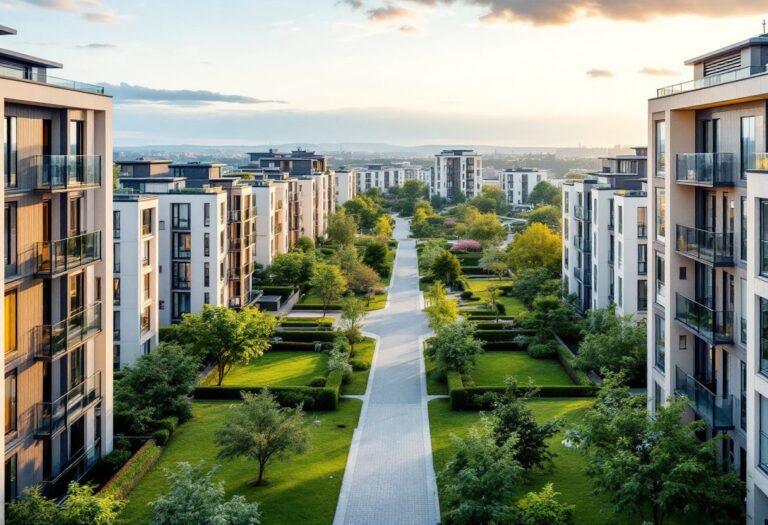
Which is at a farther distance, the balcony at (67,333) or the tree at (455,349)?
the tree at (455,349)

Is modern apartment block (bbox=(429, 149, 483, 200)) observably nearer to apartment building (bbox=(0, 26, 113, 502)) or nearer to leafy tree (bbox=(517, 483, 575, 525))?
apartment building (bbox=(0, 26, 113, 502))

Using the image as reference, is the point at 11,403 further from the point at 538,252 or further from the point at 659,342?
the point at 538,252

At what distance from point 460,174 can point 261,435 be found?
131293mm

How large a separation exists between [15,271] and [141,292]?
17.8 metres

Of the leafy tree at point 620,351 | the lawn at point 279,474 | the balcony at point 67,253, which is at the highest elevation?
the balcony at point 67,253

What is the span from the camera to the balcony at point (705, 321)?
66.8 ft

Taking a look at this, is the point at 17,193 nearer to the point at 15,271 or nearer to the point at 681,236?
the point at 15,271

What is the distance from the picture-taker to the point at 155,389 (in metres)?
28.2

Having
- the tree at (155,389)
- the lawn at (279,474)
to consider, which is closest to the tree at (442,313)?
the lawn at (279,474)

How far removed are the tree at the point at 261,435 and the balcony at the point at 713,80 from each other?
15193 millimetres

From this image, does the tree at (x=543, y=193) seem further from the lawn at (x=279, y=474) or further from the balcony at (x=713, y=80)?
the balcony at (x=713, y=80)

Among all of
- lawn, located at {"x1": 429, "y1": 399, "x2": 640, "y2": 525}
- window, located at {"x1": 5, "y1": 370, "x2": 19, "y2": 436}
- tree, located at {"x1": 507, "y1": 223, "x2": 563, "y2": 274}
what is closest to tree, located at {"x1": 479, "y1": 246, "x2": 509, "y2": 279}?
tree, located at {"x1": 507, "y1": 223, "x2": 563, "y2": 274}

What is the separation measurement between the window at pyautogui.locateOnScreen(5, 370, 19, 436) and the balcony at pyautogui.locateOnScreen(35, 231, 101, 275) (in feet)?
9.37

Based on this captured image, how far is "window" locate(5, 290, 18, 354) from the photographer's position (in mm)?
19172
